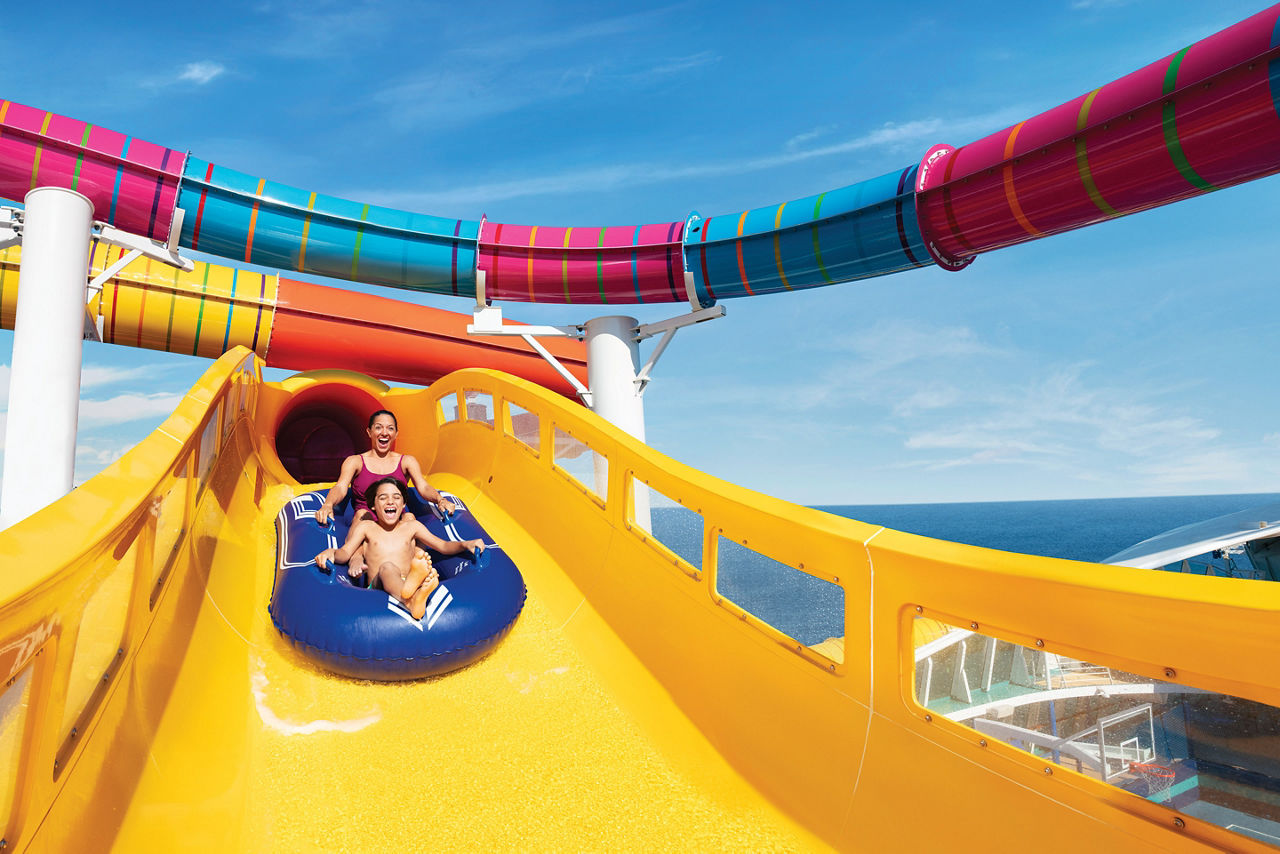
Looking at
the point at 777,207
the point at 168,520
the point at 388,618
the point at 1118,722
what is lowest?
the point at 388,618

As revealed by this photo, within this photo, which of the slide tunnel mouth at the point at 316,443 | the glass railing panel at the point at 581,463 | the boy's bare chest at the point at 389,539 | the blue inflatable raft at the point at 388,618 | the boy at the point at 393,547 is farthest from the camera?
the slide tunnel mouth at the point at 316,443

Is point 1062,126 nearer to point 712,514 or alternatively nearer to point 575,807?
point 712,514

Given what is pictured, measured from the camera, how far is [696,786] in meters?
A: 2.52

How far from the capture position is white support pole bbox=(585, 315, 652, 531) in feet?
26.3

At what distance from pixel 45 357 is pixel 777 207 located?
6247mm

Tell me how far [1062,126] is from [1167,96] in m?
0.68

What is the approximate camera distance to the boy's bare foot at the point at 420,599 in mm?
3291

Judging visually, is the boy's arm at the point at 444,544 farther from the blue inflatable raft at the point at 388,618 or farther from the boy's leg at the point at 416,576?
the boy's leg at the point at 416,576

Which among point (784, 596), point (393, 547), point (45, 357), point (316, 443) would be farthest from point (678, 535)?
point (316, 443)

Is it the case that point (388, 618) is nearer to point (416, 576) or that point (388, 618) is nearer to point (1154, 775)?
point (416, 576)

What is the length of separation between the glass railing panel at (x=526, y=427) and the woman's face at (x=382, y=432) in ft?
2.74

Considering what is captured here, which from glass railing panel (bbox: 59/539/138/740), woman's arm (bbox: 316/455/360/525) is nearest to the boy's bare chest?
woman's arm (bbox: 316/455/360/525)

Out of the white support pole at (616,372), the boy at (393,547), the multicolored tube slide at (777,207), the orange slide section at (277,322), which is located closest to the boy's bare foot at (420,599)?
the boy at (393,547)

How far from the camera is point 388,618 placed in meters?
3.21
